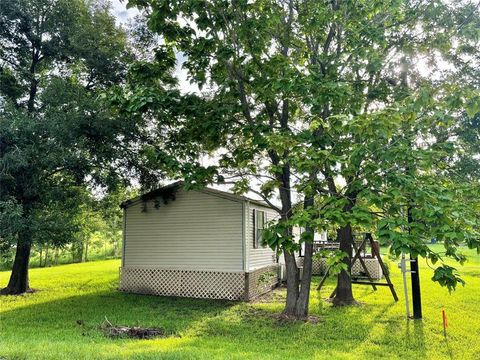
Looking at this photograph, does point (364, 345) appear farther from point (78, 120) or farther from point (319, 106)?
point (78, 120)

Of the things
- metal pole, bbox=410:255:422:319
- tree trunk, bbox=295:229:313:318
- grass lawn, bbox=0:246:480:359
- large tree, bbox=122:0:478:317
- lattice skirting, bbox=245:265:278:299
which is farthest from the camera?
lattice skirting, bbox=245:265:278:299

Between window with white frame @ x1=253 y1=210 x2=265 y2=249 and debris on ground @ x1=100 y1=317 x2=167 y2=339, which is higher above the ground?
window with white frame @ x1=253 y1=210 x2=265 y2=249

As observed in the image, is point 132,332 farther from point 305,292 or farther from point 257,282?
point 257,282

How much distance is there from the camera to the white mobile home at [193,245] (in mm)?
11281

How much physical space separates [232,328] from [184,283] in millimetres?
4480

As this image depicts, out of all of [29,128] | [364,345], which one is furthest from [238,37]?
[364,345]

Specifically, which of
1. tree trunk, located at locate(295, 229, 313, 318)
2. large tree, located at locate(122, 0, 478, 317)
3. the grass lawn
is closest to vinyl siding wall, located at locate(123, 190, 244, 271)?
the grass lawn

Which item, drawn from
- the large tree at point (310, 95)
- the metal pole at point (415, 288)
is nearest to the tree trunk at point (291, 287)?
the large tree at point (310, 95)

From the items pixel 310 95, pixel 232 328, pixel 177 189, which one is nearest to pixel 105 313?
pixel 232 328

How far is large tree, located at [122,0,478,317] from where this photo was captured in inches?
207

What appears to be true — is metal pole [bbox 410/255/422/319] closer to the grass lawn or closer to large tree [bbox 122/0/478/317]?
the grass lawn

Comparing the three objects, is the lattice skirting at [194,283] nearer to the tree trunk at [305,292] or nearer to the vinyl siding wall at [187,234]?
the vinyl siding wall at [187,234]

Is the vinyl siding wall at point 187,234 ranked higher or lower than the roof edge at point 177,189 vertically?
lower

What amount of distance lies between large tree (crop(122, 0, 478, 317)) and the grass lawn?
118 centimetres
